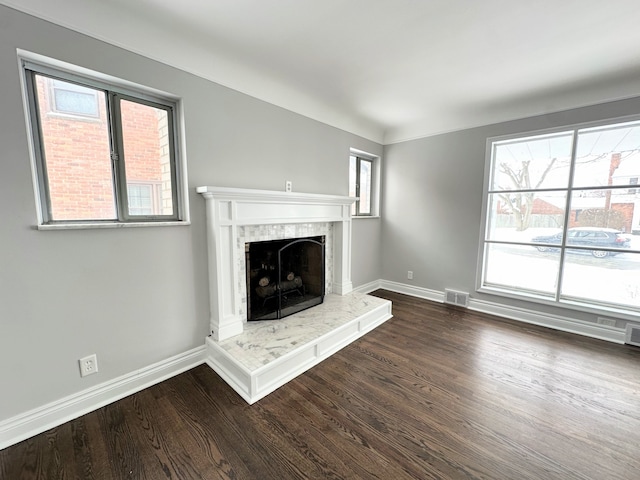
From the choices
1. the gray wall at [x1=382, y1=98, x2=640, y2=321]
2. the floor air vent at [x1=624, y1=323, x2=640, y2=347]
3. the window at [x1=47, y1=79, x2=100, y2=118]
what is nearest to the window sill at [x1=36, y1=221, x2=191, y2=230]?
the window at [x1=47, y1=79, x2=100, y2=118]

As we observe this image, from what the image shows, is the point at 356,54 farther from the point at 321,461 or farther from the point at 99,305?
the point at 321,461

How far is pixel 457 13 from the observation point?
1.70 m

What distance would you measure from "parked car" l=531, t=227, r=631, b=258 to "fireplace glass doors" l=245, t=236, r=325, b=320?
2.93m

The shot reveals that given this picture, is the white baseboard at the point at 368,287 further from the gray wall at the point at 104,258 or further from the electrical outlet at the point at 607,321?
the electrical outlet at the point at 607,321

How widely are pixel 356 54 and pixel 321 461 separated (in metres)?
2.96

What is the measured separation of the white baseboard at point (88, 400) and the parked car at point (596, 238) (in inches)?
167

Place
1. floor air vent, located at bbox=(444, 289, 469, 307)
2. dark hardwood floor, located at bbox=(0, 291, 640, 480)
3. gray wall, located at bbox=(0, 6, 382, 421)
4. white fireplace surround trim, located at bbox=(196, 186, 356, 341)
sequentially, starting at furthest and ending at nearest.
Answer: floor air vent, located at bbox=(444, 289, 469, 307)
white fireplace surround trim, located at bbox=(196, 186, 356, 341)
gray wall, located at bbox=(0, 6, 382, 421)
dark hardwood floor, located at bbox=(0, 291, 640, 480)

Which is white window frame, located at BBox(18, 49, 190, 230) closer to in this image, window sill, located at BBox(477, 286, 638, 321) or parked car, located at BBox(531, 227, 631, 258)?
window sill, located at BBox(477, 286, 638, 321)

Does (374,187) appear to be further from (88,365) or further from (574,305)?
(88,365)

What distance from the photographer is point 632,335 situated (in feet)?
8.68

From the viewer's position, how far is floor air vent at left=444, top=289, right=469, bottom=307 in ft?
12.0

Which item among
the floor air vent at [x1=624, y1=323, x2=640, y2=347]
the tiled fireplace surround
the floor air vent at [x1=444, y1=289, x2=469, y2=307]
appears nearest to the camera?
the tiled fireplace surround

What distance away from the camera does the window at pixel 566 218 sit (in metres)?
2.71

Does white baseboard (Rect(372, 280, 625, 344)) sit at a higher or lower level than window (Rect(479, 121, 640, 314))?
lower
